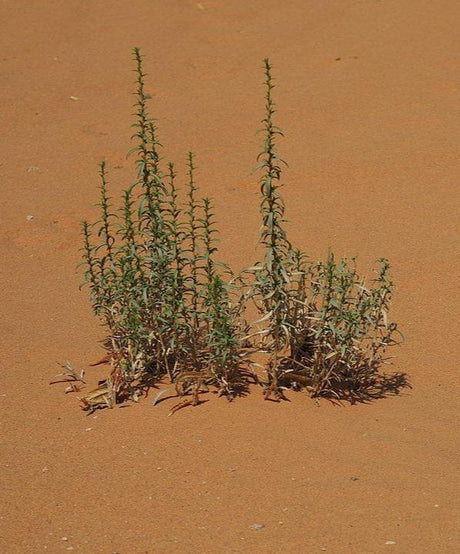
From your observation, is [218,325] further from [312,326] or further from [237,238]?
[237,238]

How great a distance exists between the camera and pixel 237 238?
7516 millimetres

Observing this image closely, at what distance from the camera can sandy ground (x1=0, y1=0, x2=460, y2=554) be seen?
418 cm

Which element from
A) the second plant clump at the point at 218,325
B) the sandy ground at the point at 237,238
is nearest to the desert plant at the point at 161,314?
the second plant clump at the point at 218,325

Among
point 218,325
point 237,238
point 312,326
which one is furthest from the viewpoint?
point 237,238

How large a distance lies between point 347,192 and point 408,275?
155 cm

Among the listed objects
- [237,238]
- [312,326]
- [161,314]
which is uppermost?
Answer: [237,238]

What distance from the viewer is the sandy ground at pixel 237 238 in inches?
164

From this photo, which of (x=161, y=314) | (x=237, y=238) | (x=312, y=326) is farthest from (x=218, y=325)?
(x=237, y=238)

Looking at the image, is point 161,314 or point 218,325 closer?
point 218,325

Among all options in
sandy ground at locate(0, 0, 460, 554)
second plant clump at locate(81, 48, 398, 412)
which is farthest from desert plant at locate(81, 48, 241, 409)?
sandy ground at locate(0, 0, 460, 554)

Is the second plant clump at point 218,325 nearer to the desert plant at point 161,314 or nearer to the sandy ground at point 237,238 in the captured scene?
the desert plant at point 161,314

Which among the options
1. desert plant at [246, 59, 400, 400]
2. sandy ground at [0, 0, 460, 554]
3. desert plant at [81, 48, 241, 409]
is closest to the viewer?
sandy ground at [0, 0, 460, 554]

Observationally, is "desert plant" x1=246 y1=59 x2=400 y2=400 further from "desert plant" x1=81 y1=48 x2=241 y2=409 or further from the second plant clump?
"desert plant" x1=81 y1=48 x2=241 y2=409

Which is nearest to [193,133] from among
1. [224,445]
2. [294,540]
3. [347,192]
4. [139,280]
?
[347,192]
